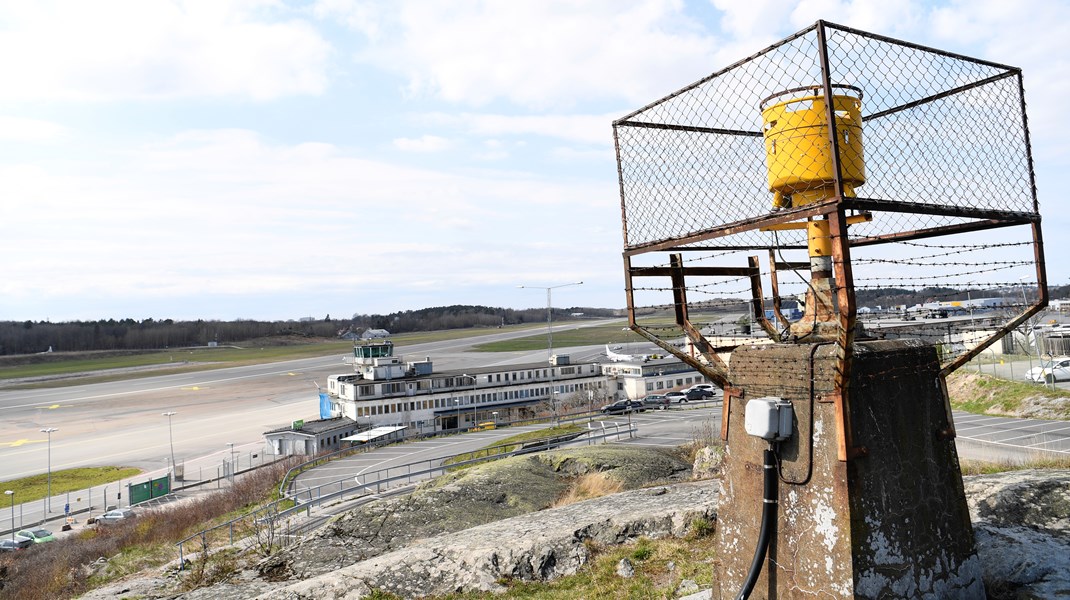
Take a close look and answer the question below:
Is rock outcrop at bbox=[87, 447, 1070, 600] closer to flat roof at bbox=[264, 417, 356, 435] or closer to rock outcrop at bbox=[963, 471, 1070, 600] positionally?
rock outcrop at bbox=[963, 471, 1070, 600]

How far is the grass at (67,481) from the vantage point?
1597 inches

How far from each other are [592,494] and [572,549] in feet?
20.9

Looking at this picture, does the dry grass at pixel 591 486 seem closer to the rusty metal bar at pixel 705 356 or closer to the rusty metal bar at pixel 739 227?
the rusty metal bar at pixel 705 356

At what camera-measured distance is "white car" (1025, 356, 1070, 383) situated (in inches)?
1212

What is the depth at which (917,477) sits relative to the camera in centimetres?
516

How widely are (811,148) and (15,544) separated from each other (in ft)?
124

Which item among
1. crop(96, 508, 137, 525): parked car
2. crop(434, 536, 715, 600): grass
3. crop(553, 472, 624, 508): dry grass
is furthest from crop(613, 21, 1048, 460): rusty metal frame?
crop(96, 508, 137, 525): parked car

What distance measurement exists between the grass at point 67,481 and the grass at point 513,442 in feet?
93.9

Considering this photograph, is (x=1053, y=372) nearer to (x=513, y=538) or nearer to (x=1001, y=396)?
(x=1001, y=396)

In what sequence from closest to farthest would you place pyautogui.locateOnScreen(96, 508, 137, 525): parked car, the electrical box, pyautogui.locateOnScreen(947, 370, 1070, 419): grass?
the electrical box → pyautogui.locateOnScreen(947, 370, 1070, 419): grass → pyautogui.locateOnScreen(96, 508, 137, 525): parked car

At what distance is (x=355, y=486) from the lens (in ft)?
84.9

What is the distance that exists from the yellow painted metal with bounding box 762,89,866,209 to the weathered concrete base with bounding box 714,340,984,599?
1.34m

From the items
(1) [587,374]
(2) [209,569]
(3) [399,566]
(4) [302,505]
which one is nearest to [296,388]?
(1) [587,374]

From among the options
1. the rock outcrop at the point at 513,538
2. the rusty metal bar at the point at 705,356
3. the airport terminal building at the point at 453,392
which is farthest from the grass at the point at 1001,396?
the rusty metal bar at the point at 705,356
